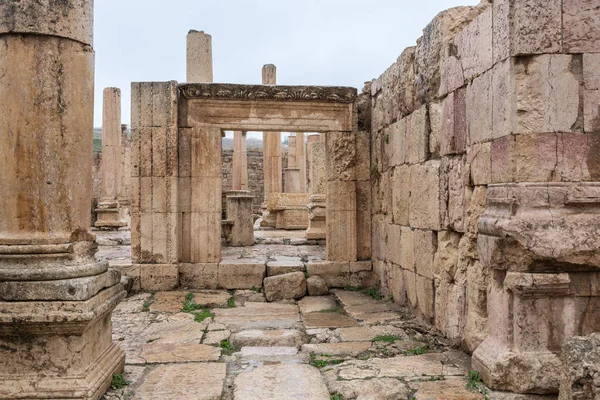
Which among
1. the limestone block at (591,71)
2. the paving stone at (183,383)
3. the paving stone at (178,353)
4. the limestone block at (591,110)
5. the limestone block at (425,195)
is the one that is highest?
the limestone block at (591,71)

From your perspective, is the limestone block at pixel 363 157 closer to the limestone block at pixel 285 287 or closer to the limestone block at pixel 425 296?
the limestone block at pixel 285 287

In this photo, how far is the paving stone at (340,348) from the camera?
15.5ft

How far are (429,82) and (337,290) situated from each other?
3458 millimetres

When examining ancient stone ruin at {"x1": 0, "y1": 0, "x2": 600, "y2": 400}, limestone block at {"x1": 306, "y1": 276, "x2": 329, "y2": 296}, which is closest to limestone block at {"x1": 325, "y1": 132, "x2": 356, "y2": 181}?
ancient stone ruin at {"x1": 0, "y1": 0, "x2": 600, "y2": 400}

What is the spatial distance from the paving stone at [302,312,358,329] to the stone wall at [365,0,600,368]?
0.78 meters

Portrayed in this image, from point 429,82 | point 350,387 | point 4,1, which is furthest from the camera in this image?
point 429,82

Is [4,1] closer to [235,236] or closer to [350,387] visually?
[350,387]

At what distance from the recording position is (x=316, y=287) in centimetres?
752

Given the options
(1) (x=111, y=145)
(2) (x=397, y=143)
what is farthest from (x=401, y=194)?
(1) (x=111, y=145)

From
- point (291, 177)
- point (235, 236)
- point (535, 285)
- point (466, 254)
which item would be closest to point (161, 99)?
point (235, 236)

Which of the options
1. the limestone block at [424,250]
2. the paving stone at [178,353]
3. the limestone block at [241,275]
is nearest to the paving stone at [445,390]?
the limestone block at [424,250]

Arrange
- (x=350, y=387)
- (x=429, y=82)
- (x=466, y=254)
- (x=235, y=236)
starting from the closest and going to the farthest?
(x=350, y=387)
(x=466, y=254)
(x=429, y=82)
(x=235, y=236)

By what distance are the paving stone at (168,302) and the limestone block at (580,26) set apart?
5001 mm

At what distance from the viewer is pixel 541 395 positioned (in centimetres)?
357
